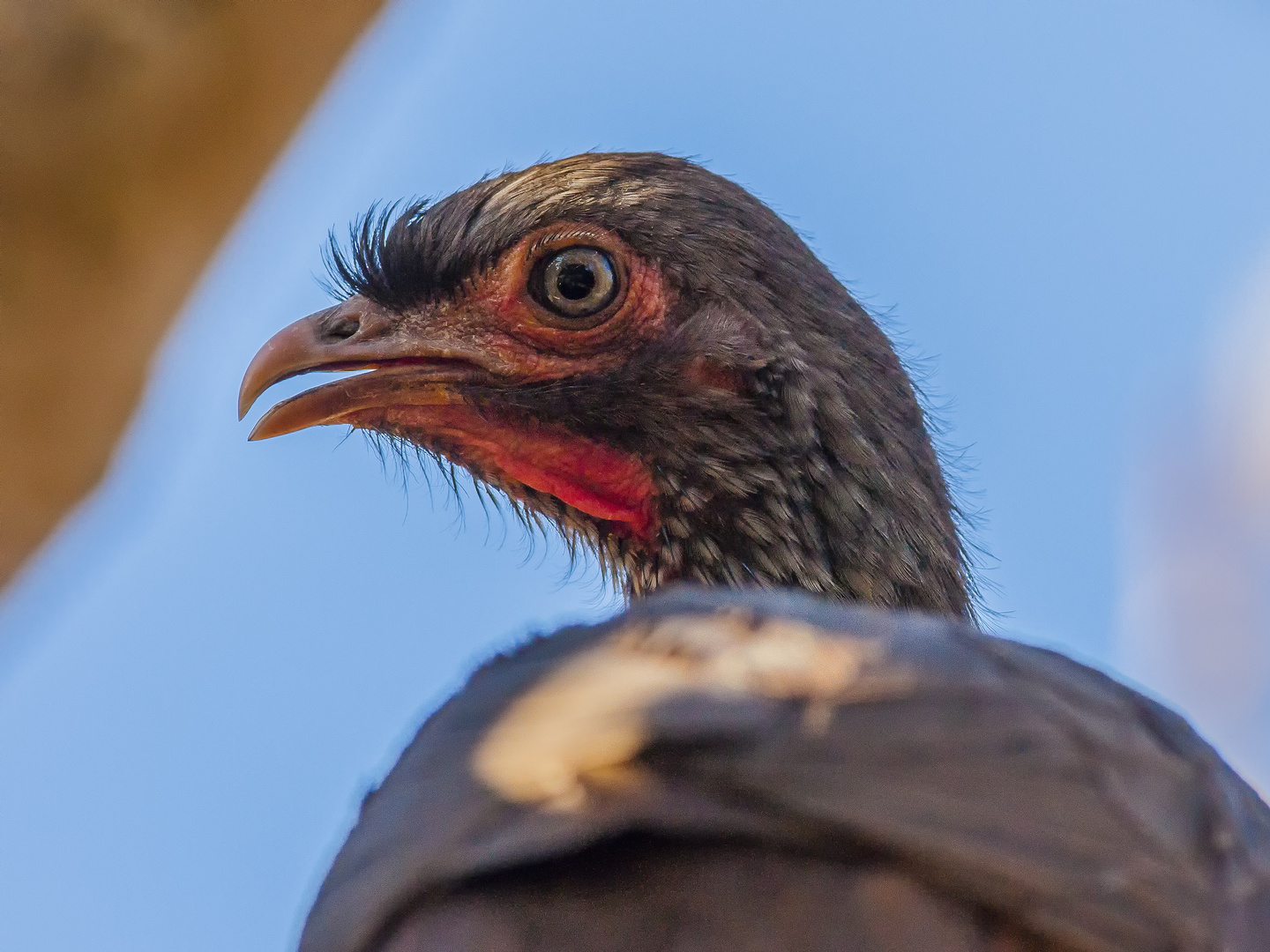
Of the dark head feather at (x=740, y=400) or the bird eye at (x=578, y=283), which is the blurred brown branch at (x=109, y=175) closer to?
the dark head feather at (x=740, y=400)

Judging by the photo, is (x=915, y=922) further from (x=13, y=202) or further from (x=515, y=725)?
(x=13, y=202)

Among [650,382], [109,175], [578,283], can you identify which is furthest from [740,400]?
[109,175]

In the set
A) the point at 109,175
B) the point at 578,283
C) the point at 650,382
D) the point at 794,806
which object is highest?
the point at 578,283

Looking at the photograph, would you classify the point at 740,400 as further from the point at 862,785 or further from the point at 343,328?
the point at 862,785

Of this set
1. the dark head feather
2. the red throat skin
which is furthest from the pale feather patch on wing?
the red throat skin

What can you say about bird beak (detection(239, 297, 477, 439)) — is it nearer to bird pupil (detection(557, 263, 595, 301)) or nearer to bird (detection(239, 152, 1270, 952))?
bird pupil (detection(557, 263, 595, 301))

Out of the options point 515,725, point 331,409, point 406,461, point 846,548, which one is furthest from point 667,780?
point 406,461
